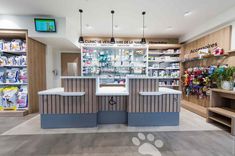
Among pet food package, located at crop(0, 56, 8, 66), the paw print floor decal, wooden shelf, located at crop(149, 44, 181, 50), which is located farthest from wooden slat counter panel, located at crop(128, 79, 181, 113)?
pet food package, located at crop(0, 56, 8, 66)

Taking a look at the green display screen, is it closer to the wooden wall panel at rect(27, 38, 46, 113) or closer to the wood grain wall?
the wooden wall panel at rect(27, 38, 46, 113)

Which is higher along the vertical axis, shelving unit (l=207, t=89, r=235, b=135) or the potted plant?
the potted plant

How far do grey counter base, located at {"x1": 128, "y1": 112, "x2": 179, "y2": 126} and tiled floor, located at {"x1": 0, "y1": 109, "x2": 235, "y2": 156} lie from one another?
16 centimetres

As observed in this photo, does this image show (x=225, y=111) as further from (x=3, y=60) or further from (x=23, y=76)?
(x=3, y=60)

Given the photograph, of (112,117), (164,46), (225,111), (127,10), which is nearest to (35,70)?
(112,117)

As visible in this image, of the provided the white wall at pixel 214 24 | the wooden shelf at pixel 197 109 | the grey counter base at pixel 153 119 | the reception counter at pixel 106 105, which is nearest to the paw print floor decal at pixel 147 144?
the grey counter base at pixel 153 119

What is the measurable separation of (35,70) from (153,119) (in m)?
4.13

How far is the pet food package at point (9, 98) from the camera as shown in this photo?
411 centimetres

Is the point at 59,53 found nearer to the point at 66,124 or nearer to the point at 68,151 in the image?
the point at 66,124

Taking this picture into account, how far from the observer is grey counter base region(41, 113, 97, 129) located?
312cm

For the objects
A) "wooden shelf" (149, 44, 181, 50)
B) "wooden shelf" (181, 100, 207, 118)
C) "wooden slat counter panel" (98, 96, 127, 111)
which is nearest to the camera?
"wooden slat counter panel" (98, 96, 127, 111)

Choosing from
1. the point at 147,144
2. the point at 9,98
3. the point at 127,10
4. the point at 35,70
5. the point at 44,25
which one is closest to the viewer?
the point at 147,144

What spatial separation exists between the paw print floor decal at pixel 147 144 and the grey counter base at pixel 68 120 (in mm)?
1153

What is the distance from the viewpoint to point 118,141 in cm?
255
